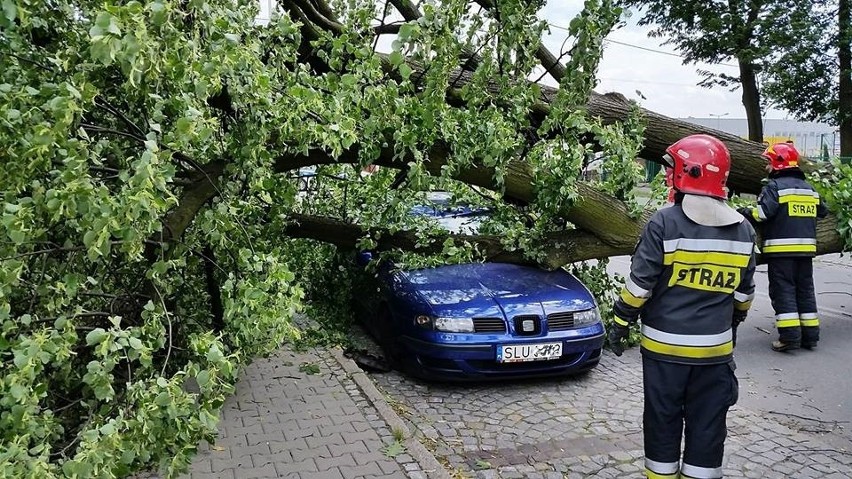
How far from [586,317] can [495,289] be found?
0.80 m

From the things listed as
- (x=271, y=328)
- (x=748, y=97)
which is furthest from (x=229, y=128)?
(x=748, y=97)

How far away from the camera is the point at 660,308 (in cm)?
345

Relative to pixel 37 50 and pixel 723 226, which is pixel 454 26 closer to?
pixel 723 226

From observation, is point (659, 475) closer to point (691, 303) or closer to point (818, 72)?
point (691, 303)

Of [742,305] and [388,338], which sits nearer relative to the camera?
[742,305]

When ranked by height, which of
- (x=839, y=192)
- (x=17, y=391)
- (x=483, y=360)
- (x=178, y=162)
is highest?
(x=178, y=162)

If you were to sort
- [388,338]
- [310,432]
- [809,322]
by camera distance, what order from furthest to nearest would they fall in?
[809,322]
[388,338]
[310,432]

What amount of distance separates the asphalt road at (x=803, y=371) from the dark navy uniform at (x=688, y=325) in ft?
7.14

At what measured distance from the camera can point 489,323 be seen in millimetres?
5359

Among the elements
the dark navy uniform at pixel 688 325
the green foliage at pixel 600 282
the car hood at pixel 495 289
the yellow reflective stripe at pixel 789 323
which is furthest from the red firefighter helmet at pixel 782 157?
the dark navy uniform at pixel 688 325

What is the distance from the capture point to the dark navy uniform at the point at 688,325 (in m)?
3.33

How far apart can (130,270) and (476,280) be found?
3169mm

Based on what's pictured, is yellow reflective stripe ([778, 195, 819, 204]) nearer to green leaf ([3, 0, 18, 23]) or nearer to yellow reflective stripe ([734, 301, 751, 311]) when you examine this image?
yellow reflective stripe ([734, 301, 751, 311])

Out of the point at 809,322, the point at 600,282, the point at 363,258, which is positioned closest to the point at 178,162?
the point at 363,258
